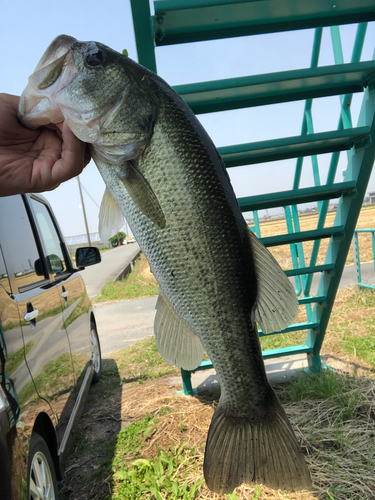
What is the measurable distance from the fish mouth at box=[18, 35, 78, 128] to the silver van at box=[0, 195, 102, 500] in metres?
1.04

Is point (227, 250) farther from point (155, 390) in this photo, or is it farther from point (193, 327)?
point (155, 390)

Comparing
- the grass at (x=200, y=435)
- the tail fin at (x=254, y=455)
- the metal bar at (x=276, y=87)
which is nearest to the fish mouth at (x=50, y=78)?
the metal bar at (x=276, y=87)

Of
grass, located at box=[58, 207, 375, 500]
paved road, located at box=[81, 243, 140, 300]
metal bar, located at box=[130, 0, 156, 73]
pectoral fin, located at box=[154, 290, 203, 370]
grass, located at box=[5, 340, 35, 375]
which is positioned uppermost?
metal bar, located at box=[130, 0, 156, 73]

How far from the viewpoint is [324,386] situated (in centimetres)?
349

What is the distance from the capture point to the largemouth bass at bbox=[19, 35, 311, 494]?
1.29 m

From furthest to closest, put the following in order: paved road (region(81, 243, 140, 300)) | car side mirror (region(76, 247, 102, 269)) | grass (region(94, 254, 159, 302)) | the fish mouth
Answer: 1. paved road (region(81, 243, 140, 300))
2. grass (region(94, 254, 159, 302))
3. car side mirror (region(76, 247, 102, 269))
4. the fish mouth

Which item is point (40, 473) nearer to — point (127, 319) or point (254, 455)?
point (254, 455)

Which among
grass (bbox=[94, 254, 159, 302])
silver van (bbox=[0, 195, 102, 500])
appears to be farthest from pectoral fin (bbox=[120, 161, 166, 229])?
grass (bbox=[94, 254, 159, 302])

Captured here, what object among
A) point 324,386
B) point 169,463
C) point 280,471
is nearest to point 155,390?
point 169,463

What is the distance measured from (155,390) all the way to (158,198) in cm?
358

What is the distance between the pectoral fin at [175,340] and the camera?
1547 millimetres

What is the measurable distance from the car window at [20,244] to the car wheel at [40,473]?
875mm

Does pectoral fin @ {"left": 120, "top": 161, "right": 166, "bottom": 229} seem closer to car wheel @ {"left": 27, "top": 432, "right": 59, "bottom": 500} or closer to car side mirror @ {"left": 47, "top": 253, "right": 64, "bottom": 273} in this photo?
car wheel @ {"left": 27, "top": 432, "right": 59, "bottom": 500}

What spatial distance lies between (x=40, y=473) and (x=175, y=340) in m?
1.27
